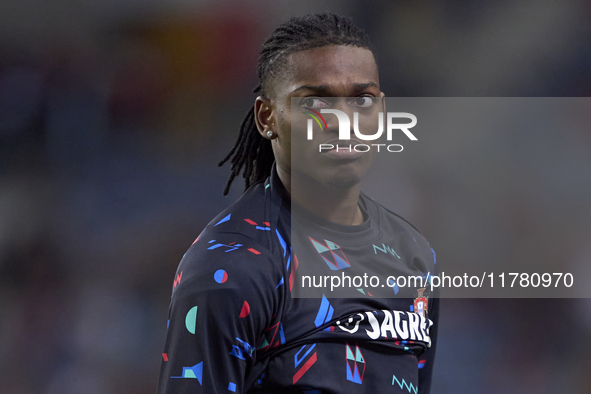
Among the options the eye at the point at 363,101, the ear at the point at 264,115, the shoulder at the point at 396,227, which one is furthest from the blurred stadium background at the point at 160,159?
the eye at the point at 363,101

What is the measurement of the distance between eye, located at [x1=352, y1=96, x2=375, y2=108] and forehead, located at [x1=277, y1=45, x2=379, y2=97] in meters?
0.02

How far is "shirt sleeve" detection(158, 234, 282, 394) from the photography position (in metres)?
0.94

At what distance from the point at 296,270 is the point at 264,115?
31cm

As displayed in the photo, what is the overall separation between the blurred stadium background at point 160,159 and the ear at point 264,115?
44.1 inches

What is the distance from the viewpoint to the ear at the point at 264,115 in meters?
1.14

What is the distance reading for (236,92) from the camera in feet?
7.88

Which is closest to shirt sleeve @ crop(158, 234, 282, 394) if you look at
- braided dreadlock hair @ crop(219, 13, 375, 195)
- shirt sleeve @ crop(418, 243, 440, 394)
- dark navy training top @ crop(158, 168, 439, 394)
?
dark navy training top @ crop(158, 168, 439, 394)

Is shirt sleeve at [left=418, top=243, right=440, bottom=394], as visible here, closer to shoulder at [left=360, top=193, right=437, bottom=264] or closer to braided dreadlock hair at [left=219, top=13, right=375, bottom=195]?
shoulder at [left=360, top=193, right=437, bottom=264]

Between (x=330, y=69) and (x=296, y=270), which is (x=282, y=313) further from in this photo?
(x=330, y=69)

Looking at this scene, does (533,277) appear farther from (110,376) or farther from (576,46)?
(110,376)

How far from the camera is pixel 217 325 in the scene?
939mm

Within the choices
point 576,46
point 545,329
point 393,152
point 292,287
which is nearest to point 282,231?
point 292,287

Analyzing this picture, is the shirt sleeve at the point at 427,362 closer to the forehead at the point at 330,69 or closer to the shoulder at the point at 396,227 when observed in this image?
the shoulder at the point at 396,227

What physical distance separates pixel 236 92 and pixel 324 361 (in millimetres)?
1577
